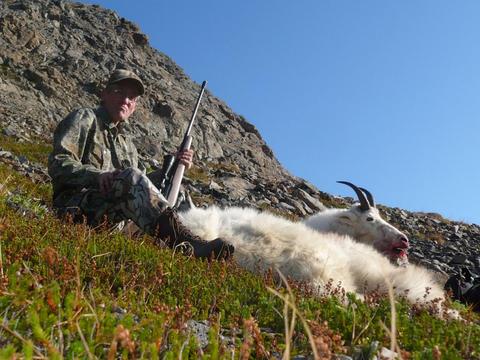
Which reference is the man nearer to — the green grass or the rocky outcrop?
the green grass

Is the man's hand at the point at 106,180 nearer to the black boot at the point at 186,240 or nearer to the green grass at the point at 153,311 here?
the black boot at the point at 186,240

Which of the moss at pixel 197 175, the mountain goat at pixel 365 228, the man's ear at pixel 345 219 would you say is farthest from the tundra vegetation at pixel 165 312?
the moss at pixel 197 175

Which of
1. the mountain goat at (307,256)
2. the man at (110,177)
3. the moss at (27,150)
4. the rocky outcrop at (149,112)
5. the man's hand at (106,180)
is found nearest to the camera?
the mountain goat at (307,256)

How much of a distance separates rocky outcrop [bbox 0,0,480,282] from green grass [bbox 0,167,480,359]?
684 centimetres

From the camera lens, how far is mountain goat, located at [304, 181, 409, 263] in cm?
709

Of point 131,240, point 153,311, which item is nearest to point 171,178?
point 131,240

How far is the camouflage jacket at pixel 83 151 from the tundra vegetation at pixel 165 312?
1.24 metres

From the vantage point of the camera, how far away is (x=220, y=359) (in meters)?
1.68

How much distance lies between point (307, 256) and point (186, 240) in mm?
1146

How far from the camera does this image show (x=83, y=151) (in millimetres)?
5938

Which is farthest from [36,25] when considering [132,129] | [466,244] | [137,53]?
[466,244]

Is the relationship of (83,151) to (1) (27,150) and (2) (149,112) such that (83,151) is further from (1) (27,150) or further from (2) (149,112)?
(2) (149,112)

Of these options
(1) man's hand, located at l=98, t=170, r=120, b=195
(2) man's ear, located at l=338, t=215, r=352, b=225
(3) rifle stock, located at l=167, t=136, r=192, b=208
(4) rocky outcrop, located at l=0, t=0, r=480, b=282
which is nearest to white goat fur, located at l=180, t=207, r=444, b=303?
(1) man's hand, located at l=98, t=170, r=120, b=195

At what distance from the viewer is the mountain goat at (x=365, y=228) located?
7090 mm
